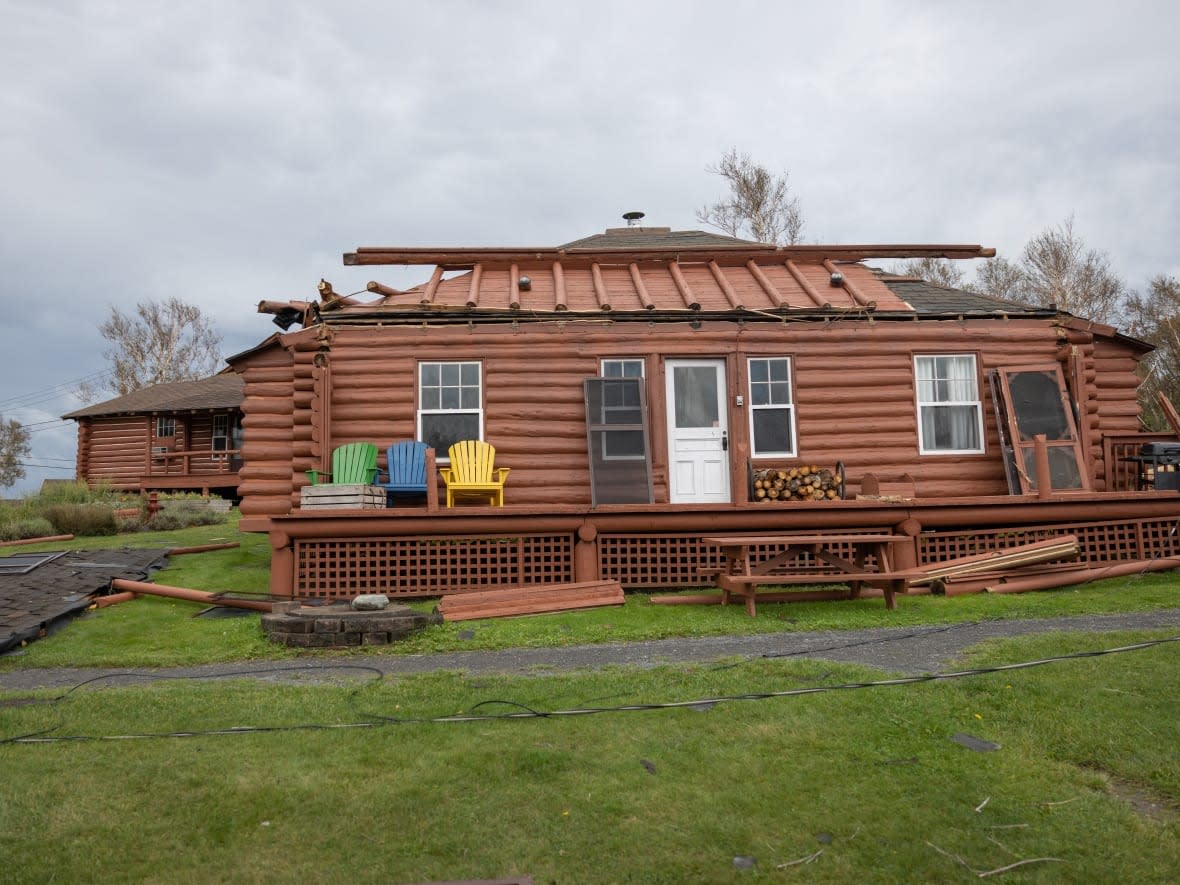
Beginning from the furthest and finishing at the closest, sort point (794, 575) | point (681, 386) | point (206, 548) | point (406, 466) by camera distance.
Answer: point (206, 548) < point (681, 386) < point (406, 466) < point (794, 575)

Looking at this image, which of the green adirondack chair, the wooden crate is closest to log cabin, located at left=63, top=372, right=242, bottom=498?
the green adirondack chair

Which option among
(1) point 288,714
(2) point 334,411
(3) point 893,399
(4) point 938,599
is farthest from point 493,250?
(1) point 288,714

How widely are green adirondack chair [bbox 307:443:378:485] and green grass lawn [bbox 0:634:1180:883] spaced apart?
5.06 metres

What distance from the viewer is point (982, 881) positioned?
2.90m

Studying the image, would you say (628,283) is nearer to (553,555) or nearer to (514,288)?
(514,288)

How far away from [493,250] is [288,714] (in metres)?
8.84

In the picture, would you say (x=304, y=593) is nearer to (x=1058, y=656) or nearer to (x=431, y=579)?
(x=431, y=579)

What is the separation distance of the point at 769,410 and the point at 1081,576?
13.5 feet

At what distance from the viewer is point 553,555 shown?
31.1 ft

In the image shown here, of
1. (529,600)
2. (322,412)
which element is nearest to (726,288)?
(529,600)

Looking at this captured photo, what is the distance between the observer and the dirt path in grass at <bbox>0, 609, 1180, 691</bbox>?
606 cm

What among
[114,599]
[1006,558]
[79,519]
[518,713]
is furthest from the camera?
[79,519]

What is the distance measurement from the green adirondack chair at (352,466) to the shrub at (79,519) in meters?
9.51

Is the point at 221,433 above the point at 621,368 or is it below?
above
